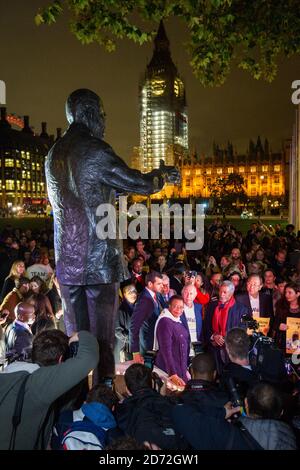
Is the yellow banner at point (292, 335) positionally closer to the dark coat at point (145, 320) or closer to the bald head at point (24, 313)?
the dark coat at point (145, 320)

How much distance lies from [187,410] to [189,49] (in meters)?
5.66

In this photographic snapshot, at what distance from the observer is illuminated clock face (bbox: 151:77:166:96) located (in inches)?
4327

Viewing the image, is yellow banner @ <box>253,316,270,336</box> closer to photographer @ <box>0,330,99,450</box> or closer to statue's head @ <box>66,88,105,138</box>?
statue's head @ <box>66,88,105,138</box>

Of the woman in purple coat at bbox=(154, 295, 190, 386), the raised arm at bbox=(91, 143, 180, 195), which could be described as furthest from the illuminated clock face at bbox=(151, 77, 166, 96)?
the raised arm at bbox=(91, 143, 180, 195)

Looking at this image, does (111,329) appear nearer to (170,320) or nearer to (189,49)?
(170,320)

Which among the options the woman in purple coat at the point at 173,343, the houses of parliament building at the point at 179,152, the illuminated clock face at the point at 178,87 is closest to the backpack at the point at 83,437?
the woman in purple coat at the point at 173,343

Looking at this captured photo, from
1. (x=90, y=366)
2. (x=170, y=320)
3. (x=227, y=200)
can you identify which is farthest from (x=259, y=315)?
(x=227, y=200)

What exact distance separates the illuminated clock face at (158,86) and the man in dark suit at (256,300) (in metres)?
108

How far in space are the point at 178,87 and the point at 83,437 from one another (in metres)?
121

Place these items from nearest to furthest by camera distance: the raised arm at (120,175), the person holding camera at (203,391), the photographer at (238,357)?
the person holding camera at (203,391)
the raised arm at (120,175)
the photographer at (238,357)

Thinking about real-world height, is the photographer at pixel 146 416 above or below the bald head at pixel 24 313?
below

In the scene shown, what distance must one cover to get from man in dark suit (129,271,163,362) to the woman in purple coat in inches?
21.4

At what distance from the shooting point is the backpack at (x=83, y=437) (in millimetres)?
2646

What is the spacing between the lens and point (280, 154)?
125 meters
